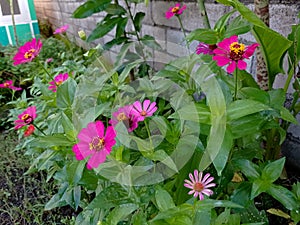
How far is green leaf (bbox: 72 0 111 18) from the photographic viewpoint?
4.78ft

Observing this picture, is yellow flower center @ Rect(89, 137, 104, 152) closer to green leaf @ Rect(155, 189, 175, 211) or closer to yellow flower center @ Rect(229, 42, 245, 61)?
green leaf @ Rect(155, 189, 175, 211)

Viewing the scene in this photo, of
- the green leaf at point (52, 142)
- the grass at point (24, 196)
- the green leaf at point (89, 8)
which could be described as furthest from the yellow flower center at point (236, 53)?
the green leaf at point (89, 8)

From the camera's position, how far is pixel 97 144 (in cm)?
61

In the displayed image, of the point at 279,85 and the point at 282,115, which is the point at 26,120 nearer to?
the point at 282,115

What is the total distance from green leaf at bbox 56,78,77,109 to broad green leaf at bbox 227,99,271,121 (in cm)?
46

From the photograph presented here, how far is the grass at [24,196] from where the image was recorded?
1.23 metres

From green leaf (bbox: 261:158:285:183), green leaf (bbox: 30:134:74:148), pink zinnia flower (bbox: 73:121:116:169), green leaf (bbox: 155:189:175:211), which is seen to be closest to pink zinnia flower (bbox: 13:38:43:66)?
green leaf (bbox: 30:134:74:148)

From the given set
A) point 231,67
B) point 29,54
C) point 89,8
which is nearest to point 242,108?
point 231,67

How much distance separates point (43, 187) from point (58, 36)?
291cm

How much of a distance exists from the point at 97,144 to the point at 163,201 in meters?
0.17

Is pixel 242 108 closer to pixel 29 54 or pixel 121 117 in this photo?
pixel 121 117

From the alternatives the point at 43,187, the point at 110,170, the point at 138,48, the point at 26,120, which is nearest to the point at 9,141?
the point at 43,187

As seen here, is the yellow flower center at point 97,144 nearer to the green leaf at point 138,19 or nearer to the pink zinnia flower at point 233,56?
the pink zinnia flower at point 233,56

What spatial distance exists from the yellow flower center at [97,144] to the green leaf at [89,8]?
101 cm
